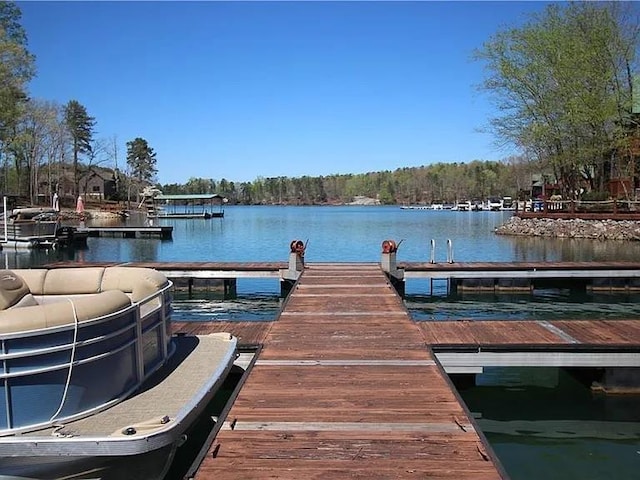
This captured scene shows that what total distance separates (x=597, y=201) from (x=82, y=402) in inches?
1638

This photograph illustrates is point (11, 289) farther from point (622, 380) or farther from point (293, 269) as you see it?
point (293, 269)

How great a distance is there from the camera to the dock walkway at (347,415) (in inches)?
175

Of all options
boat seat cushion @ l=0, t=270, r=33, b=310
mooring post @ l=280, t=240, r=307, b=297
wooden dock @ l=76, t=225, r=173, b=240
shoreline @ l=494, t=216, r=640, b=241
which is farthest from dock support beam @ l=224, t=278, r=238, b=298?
shoreline @ l=494, t=216, r=640, b=241

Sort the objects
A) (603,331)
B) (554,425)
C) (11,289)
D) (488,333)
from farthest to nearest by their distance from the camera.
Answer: (603,331) → (488,333) → (554,425) → (11,289)

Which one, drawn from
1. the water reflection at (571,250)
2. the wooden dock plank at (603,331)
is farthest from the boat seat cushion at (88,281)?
the water reflection at (571,250)

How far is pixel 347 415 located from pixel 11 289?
381 cm

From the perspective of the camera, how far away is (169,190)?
187 m

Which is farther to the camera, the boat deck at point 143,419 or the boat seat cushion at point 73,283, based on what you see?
the boat seat cushion at point 73,283

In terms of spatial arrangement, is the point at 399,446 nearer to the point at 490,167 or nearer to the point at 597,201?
the point at 597,201

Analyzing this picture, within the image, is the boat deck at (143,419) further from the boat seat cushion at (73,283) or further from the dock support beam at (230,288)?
the dock support beam at (230,288)

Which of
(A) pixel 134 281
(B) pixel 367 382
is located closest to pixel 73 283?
(A) pixel 134 281

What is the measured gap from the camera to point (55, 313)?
4.98 m

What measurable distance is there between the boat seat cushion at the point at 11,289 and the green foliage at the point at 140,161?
103 metres

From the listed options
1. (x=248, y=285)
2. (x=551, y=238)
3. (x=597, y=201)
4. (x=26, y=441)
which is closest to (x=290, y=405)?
(x=26, y=441)
